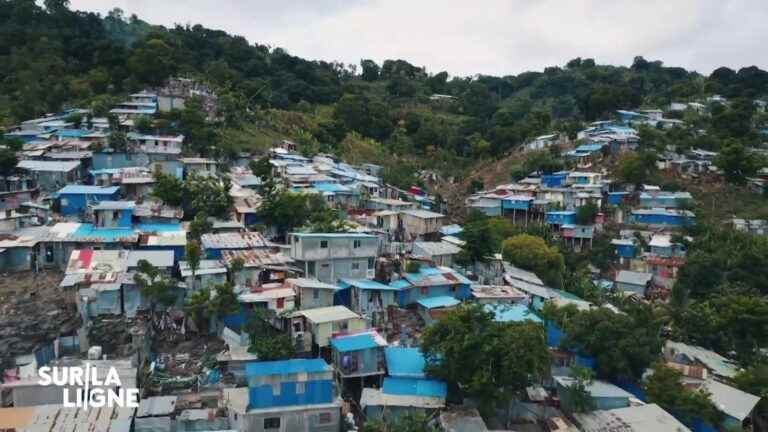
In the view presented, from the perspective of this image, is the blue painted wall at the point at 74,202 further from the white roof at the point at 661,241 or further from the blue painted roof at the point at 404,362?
the white roof at the point at 661,241

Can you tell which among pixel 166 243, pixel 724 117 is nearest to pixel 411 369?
pixel 166 243

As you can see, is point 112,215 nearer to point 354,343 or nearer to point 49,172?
point 49,172

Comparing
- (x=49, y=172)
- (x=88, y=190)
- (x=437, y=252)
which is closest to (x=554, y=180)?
(x=437, y=252)

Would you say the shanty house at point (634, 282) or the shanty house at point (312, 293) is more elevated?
the shanty house at point (312, 293)

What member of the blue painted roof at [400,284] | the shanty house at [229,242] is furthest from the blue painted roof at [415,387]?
the shanty house at [229,242]

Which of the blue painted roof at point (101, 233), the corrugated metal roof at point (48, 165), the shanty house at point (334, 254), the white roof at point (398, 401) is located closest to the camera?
the white roof at point (398, 401)

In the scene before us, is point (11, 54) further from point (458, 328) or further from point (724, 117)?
point (724, 117)
